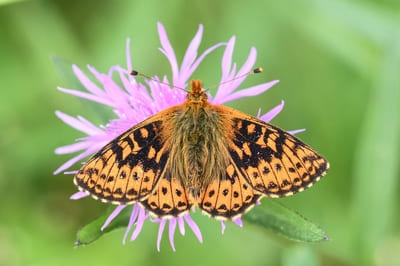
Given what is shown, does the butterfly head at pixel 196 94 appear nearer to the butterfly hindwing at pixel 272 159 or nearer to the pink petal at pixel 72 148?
the butterfly hindwing at pixel 272 159

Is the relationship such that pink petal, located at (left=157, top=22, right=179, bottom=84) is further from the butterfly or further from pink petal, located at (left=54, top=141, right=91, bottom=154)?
pink petal, located at (left=54, top=141, right=91, bottom=154)

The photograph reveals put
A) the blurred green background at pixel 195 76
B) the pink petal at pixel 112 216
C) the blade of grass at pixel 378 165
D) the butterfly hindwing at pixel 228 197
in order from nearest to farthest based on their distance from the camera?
the butterfly hindwing at pixel 228 197 < the pink petal at pixel 112 216 < the blade of grass at pixel 378 165 < the blurred green background at pixel 195 76

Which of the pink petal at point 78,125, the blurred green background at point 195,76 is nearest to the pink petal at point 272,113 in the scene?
the pink petal at point 78,125

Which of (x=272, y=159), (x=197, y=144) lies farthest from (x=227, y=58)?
(x=272, y=159)

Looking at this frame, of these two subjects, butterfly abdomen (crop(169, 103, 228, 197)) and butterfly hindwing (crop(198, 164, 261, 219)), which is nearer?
butterfly hindwing (crop(198, 164, 261, 219))

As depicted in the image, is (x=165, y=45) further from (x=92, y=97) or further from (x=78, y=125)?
(x=78, y=125)

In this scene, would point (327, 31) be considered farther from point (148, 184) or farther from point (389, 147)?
point (148, 184)

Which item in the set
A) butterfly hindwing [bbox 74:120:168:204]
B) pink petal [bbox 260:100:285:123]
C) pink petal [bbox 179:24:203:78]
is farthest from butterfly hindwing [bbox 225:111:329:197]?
pink petal [bbox 179:24:203:78]

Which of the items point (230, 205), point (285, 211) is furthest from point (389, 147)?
point (230, 205)
